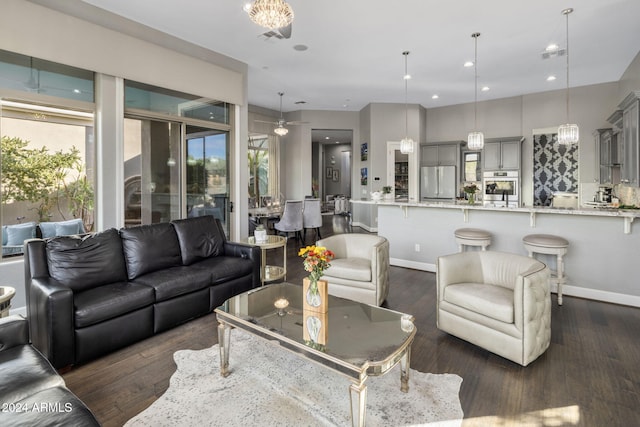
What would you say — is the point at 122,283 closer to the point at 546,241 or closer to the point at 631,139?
the point at 546,241

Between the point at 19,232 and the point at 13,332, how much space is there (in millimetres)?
2262

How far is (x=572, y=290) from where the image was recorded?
13.2ft

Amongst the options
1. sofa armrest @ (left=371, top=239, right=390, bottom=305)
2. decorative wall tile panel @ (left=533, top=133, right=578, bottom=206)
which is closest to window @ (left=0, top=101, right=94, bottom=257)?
sofa armrest @ (left=371, top=239, right=390, bottom=305)

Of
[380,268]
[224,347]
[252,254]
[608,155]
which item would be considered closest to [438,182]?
[608,155]

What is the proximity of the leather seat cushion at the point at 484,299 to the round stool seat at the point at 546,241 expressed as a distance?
4.58ft

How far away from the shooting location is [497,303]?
251cm

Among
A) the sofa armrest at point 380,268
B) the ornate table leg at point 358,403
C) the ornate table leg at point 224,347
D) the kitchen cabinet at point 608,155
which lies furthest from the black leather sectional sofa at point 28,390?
the kitchen cabinet at point 608,155

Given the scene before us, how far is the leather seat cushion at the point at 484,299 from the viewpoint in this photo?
2.47 metres

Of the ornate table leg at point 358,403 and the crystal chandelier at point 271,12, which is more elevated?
the crystal chandelier at point 271,12

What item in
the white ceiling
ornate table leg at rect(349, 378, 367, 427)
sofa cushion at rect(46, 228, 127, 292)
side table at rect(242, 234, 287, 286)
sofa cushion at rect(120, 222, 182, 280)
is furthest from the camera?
side table at rect(242, 234, 287, 286)

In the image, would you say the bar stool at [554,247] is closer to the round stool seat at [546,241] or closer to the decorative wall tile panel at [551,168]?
the round stool seat at [546,241]

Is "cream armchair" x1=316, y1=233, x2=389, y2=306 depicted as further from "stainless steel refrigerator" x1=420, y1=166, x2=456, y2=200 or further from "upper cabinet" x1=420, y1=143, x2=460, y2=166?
"upper cabinet" x1=420, y1=143, x2=460, y2=166

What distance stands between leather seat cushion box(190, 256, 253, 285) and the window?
162cm

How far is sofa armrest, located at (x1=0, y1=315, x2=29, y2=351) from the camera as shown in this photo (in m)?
1.78
